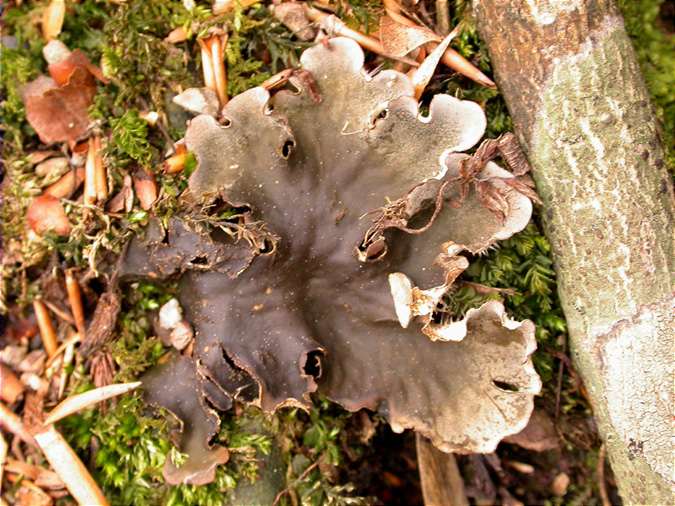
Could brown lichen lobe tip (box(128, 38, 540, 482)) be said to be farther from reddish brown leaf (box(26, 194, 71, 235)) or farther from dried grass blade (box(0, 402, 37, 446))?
dried grass blade (box(0, 402, 37, 446))

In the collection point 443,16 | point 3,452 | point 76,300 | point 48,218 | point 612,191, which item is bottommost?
point 3,452

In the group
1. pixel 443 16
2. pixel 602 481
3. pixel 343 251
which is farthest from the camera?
pixel 602 481

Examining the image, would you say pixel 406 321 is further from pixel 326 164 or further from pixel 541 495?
pixel 541 495

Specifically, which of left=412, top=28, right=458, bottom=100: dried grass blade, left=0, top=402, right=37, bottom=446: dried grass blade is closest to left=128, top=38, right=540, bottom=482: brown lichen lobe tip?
left=412, top=28, right=458, bottom=100: dried grass blade

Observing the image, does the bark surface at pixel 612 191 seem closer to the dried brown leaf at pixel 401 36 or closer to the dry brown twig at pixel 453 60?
the dry brown twig at pixel 453 60

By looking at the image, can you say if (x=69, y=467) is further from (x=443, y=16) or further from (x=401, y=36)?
(x=443, y=16)

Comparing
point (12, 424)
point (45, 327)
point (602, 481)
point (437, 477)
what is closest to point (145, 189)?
point (45, 327)
